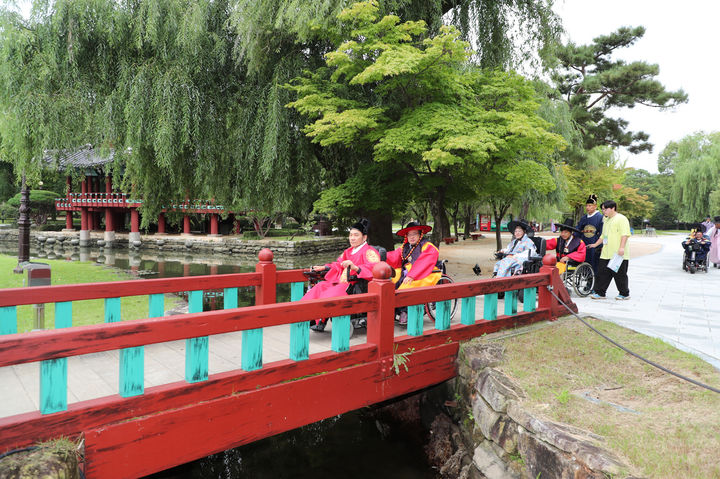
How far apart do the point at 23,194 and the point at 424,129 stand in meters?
12.3

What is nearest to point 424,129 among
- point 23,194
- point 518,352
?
point 518,352

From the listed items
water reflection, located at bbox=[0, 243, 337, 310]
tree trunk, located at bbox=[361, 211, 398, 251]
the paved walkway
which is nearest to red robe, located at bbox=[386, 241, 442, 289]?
the paved walkway

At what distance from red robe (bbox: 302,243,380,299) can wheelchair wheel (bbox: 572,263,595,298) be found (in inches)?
182

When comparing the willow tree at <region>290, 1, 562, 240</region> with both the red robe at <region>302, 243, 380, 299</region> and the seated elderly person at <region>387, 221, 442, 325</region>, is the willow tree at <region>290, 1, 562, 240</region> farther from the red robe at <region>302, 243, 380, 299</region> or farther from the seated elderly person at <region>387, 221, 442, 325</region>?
the red robe at <region>302, 243, 380, 299</region>

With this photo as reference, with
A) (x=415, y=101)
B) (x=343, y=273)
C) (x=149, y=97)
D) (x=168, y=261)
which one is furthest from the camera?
(x=168, y=261)

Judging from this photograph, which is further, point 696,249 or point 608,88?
point 608,88

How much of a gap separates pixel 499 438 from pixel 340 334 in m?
1.41

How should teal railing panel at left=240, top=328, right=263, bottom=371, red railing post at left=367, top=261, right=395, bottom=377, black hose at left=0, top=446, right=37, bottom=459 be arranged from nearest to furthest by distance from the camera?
black hose at left=0, top=446, right=37, bottom=459 < teal railing panel at left=240, top=328, right=263, bottom=371 < red railing post at left=367, top=261, right=395, bottom=377

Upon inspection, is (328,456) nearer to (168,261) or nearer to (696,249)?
(696,249)

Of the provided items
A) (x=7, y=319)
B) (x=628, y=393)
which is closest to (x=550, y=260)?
(x=628, y=393)

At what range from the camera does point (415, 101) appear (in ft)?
26.8

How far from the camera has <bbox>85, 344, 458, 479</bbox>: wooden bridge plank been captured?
2.44 meters

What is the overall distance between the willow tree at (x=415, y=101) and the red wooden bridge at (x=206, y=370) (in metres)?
3.31

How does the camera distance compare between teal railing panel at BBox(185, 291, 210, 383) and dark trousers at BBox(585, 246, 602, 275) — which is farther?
dark trousers at BBox(585, 246, 602, 275)
